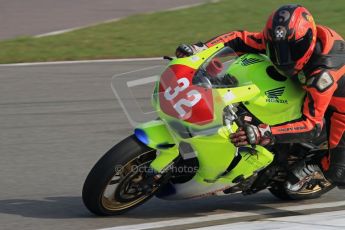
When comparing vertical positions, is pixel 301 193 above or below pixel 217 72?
below

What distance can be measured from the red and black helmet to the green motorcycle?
0.71 ft

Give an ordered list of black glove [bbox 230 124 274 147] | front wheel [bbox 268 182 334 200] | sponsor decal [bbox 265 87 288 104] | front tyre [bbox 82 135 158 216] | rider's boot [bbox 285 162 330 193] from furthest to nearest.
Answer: front wheel [bbox 268 182 334 200] < rider's boot [bbox 285 162 330 193] < sponsor decal [bbox 265 87 288 104] < front tyre [bbox 82 135 158 216] < black glove [bbox 230 124 274 147]

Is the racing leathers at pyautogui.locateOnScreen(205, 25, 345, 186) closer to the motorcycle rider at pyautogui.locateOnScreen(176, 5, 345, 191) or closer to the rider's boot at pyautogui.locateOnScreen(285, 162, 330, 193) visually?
the motorcycle rider at pyautogui.locateOnScreen(176, 5, 345, 191)

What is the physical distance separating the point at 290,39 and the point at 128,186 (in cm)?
139

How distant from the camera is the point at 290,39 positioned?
5.66m

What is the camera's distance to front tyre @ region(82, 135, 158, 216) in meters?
5.70

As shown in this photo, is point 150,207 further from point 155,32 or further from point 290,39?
point 155,32

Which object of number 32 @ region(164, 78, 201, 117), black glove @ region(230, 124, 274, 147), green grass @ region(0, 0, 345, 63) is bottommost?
green grass @ region(0, 0, 345, 63)

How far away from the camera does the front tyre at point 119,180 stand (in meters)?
5.70

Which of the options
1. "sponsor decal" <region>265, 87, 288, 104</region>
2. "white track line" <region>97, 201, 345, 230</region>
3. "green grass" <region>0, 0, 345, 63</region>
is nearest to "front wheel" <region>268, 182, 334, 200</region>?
"white track line" <region>97, 201, 345, 230</region>

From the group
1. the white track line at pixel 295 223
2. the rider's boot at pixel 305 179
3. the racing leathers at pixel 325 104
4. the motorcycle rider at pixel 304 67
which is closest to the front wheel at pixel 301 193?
the rider's boot at pixel 305 179

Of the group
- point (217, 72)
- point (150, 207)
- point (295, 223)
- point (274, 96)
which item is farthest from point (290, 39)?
point (150, 207)

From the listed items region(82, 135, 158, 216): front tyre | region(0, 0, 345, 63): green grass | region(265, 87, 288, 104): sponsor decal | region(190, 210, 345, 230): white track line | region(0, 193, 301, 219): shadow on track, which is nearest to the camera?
region(190, 210, 345, 230): white track line

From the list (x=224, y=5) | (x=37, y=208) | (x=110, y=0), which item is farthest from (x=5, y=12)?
(x=37, y=208)
